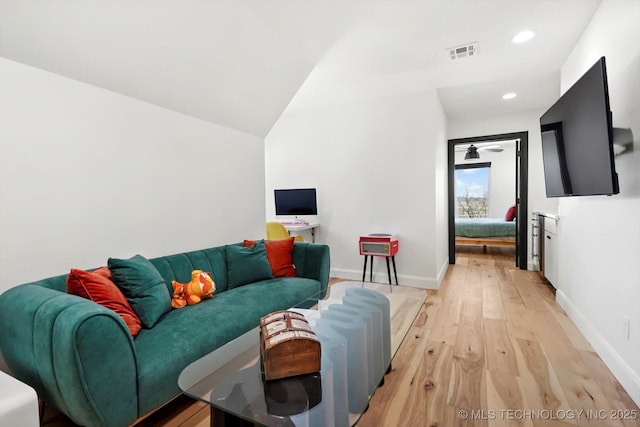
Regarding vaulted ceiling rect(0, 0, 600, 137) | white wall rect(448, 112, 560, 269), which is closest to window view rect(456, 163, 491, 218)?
white wall rect(448, 112, 560, 269)

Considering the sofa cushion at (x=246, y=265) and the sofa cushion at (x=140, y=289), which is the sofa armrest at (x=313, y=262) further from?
the sofa cushion at (x=140, y=289)

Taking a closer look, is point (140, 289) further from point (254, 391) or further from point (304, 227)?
point (304, 227)

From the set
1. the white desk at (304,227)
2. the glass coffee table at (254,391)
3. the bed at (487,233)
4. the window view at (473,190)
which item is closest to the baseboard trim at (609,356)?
the glass coffee table at (254,391)

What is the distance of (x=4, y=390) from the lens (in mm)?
1023

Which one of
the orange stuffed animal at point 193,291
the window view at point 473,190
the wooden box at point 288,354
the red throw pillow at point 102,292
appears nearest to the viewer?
the wooden box at point 288,354

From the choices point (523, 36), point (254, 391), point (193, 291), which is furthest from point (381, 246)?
point (254, 391)

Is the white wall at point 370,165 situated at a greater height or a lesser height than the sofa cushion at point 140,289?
greater

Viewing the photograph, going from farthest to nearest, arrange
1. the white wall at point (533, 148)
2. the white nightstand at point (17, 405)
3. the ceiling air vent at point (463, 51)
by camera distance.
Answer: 1. the white wall at point (533, 148)
2. the ceiling air vent at point (463, 51)
3. the white nightstand at point (17, 405)

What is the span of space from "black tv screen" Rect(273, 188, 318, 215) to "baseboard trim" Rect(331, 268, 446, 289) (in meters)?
0.95

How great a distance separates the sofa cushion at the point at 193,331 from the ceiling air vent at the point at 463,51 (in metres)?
2.65

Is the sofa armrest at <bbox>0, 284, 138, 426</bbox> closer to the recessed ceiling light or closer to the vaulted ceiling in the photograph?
the vaulted ceiling

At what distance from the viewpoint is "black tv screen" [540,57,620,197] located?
172 cm

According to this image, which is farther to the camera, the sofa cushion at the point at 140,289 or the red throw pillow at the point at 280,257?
the red throw pillow at the point at 280,257

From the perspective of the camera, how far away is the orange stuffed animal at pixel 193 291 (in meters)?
2.10
